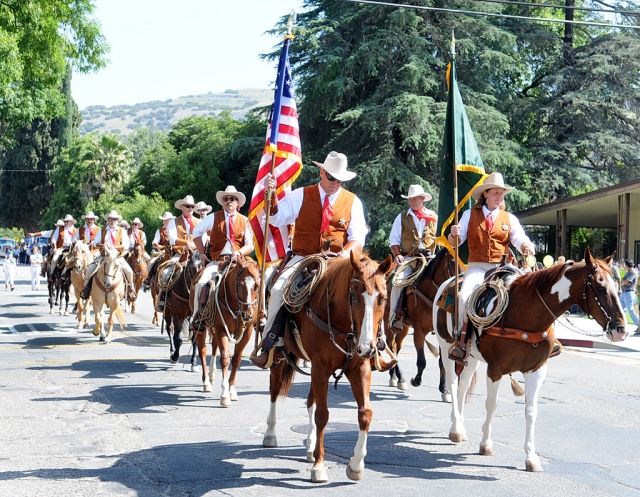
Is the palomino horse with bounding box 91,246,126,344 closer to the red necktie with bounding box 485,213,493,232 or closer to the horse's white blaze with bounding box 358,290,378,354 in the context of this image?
the red necktie with bounding box 485,213,493,232

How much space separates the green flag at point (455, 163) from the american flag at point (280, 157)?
1.81 meters

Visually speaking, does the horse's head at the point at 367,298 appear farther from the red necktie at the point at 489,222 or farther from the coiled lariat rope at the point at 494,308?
the red necktie at the point at 489,222

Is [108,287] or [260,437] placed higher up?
[108,287]

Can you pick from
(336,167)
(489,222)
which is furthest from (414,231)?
(336,167)

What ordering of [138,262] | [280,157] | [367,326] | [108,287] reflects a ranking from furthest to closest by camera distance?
1. [138,262]
2. [108,287]
3. [280,157]
4. [367,326]

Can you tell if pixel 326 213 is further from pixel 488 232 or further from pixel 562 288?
pixel 562 288

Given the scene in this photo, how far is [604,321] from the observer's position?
23.3 ft

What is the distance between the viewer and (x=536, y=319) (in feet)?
24.6

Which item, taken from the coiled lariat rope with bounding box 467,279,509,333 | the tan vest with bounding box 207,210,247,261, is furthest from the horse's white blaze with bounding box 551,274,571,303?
the tan vest with bounding box 207,210,247,261

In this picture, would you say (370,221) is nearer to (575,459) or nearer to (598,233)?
(598,233)

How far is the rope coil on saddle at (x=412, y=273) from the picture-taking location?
11336mm

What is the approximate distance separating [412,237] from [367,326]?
20.0 ft

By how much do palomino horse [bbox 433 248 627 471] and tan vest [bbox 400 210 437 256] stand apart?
13.7ft

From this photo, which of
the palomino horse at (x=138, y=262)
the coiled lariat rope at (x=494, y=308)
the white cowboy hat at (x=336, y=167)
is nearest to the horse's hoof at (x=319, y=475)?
the coiled lariat rope at (x=494, y=308)
